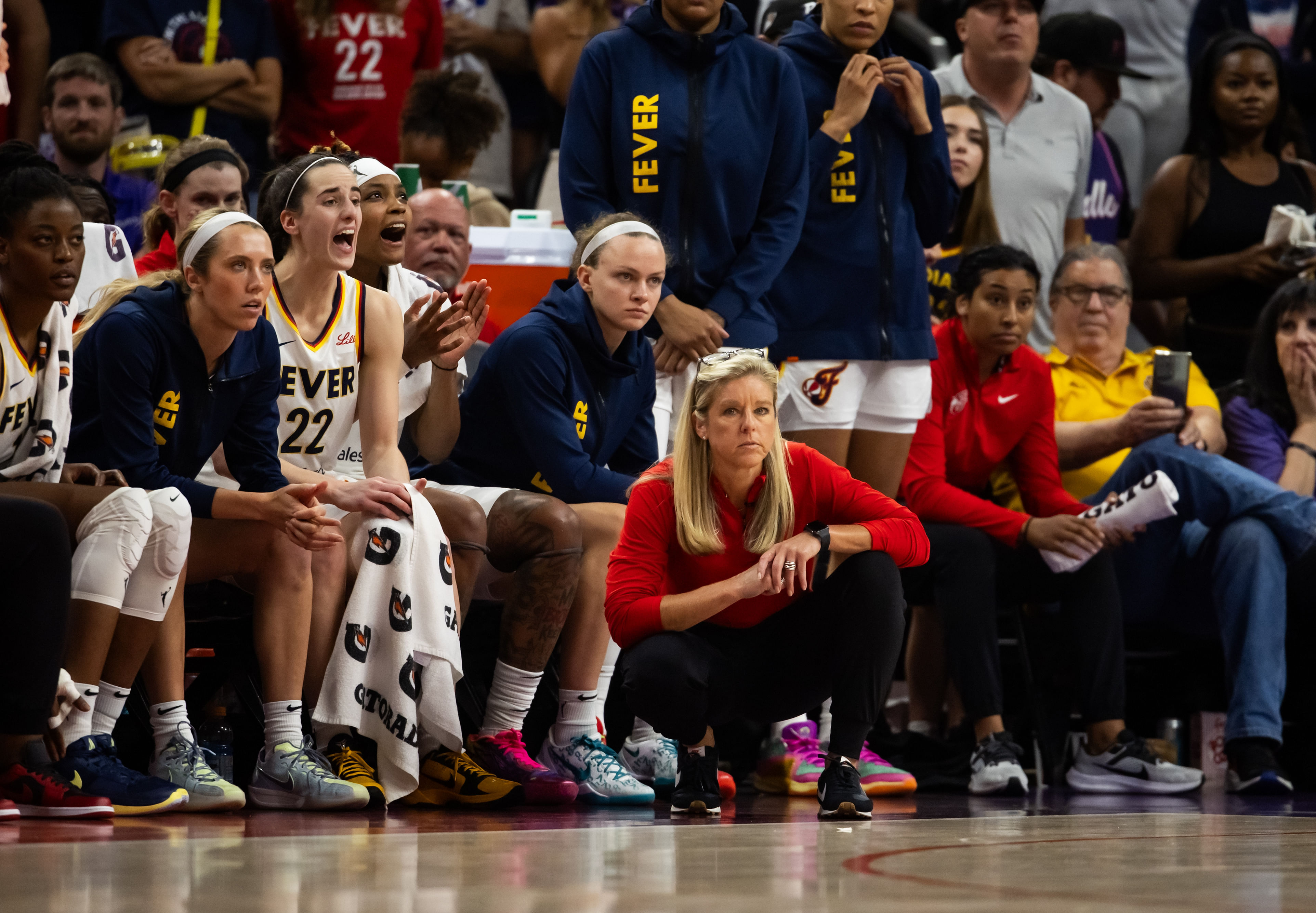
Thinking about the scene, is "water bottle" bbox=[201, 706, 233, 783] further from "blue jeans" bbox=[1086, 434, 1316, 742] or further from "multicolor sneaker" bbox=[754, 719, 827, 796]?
"blue jeans" bbox=[1086, 434, 1316, 742]

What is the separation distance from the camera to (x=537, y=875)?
9.50 feet

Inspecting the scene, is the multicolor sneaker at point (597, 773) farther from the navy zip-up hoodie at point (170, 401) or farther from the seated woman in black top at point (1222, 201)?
the seated woman in black top at point (1222, 201)

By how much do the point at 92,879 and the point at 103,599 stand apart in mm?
1317

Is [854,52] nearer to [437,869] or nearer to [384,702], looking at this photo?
[384,702]

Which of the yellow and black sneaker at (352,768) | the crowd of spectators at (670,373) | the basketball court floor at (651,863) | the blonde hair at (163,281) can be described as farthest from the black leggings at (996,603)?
the blonde hair at (163,281)

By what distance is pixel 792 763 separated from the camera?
5059mm

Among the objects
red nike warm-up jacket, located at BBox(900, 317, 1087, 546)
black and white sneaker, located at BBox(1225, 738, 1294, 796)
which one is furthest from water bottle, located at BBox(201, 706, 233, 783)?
black and white sneaker, located at BBox(1225, 738, 1294, 796)

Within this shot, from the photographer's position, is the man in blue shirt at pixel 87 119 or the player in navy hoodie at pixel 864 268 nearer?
the player in navy hoodie at pixel 864 268

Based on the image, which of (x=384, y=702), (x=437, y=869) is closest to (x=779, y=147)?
(x=384, y=702)

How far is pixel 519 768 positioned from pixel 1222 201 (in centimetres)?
402

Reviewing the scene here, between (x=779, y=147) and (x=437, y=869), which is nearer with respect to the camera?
(x=437, y=869)

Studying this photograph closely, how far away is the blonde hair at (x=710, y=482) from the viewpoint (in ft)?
13.9

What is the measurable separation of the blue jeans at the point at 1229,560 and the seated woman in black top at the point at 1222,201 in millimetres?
1304

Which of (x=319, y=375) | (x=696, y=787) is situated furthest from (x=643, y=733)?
(x=319, y=375)
